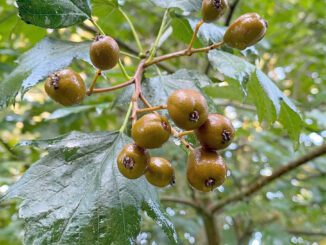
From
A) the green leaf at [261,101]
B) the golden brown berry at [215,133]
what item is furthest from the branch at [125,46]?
the golden brown berry at [215,133]

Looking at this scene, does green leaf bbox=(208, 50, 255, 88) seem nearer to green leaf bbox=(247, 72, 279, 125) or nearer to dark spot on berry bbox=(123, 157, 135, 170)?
green leaf bbox=(247, 72, 279, 125)

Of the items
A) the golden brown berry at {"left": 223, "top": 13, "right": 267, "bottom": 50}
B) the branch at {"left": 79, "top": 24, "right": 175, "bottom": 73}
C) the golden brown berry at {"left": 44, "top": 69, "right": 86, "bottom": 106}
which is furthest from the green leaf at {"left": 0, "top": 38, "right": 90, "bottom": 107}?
the branch at {"left": 79, "top": 24, "right": 175, "bottom": 73}

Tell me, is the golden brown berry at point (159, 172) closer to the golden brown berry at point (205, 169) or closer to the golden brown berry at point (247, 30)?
the golden brown berry at point (205, 169)

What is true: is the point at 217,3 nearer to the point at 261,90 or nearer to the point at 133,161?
the point at 261,90

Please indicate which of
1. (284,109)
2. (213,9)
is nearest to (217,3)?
(213,9)

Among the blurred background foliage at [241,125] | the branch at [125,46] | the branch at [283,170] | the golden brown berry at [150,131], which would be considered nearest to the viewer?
the golden brown berry at [150,131]

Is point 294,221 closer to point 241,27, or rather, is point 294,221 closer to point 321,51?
point 321,51

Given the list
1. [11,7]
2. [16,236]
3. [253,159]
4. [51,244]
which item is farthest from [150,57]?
[253,159]
